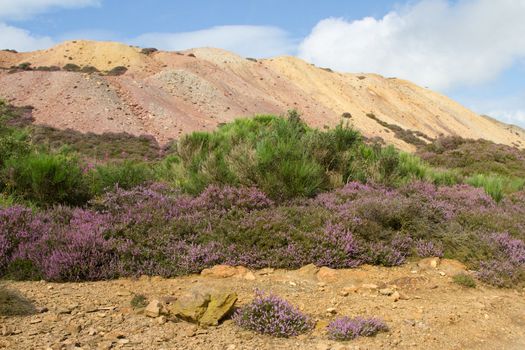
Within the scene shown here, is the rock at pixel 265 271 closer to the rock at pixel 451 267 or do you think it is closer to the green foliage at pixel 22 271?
the rock at pixel 451 267

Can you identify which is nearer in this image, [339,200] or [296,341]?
[296,341]

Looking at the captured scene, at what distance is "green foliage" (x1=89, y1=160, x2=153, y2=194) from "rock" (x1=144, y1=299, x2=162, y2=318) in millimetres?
4120

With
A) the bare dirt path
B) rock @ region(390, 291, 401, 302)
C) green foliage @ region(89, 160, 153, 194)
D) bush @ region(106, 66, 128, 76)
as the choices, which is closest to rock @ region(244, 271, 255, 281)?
the bare dirt path

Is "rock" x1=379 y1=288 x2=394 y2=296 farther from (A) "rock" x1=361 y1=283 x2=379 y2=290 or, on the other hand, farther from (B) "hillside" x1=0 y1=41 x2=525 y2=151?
(B) "hillside" x1=0 y1=41 x2=525 y2=151

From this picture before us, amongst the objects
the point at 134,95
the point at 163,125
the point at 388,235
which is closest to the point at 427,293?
the point at 388,235

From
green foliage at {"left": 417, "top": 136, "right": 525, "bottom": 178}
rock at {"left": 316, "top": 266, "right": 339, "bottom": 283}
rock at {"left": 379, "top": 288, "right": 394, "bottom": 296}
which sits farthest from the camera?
green foliage at {"left": 417, "top": 136, "right": 525, "bottom": 178}

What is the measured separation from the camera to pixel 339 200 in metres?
7.92

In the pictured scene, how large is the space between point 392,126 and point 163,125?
1036 inches

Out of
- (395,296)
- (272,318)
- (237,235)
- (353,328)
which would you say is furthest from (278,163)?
(353,328)

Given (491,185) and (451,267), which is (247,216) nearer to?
(451,267)

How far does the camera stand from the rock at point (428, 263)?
20.9 feet

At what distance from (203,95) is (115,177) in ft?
104

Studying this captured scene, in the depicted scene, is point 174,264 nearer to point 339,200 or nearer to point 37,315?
point 37,315

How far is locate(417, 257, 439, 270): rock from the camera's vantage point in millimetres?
6369
